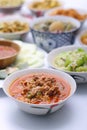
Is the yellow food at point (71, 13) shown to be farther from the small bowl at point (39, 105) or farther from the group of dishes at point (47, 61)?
the small bowl at point (39, 105)

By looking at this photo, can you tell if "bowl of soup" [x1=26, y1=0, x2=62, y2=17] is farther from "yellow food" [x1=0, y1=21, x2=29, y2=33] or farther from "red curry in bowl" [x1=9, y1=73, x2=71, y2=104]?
"red curry in bowl" [x1=9, y1=73, x2=71, y2=104]

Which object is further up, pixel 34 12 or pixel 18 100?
pixel 18 100

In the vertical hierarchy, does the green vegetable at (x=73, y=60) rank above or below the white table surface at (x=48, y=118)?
above

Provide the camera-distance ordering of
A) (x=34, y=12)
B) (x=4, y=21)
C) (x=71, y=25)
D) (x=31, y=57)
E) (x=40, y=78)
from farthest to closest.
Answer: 1. (x=34, y=12)
2. (x=4, y=21)
3. (x=71, y=25)
4. (x=31, y=57)
5. (x=40, y=78)

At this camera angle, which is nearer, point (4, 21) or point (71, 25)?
point (71, 25)

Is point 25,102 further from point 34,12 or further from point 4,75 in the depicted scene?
point 34,12

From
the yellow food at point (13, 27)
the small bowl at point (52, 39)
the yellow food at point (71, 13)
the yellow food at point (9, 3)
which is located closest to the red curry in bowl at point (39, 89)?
the small bowl at point (52, 39)

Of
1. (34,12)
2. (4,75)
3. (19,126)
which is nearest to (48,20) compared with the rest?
(34,12)

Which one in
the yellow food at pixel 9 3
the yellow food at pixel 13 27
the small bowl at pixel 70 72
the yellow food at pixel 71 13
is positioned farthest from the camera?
the yellow food at pixel 9 3
